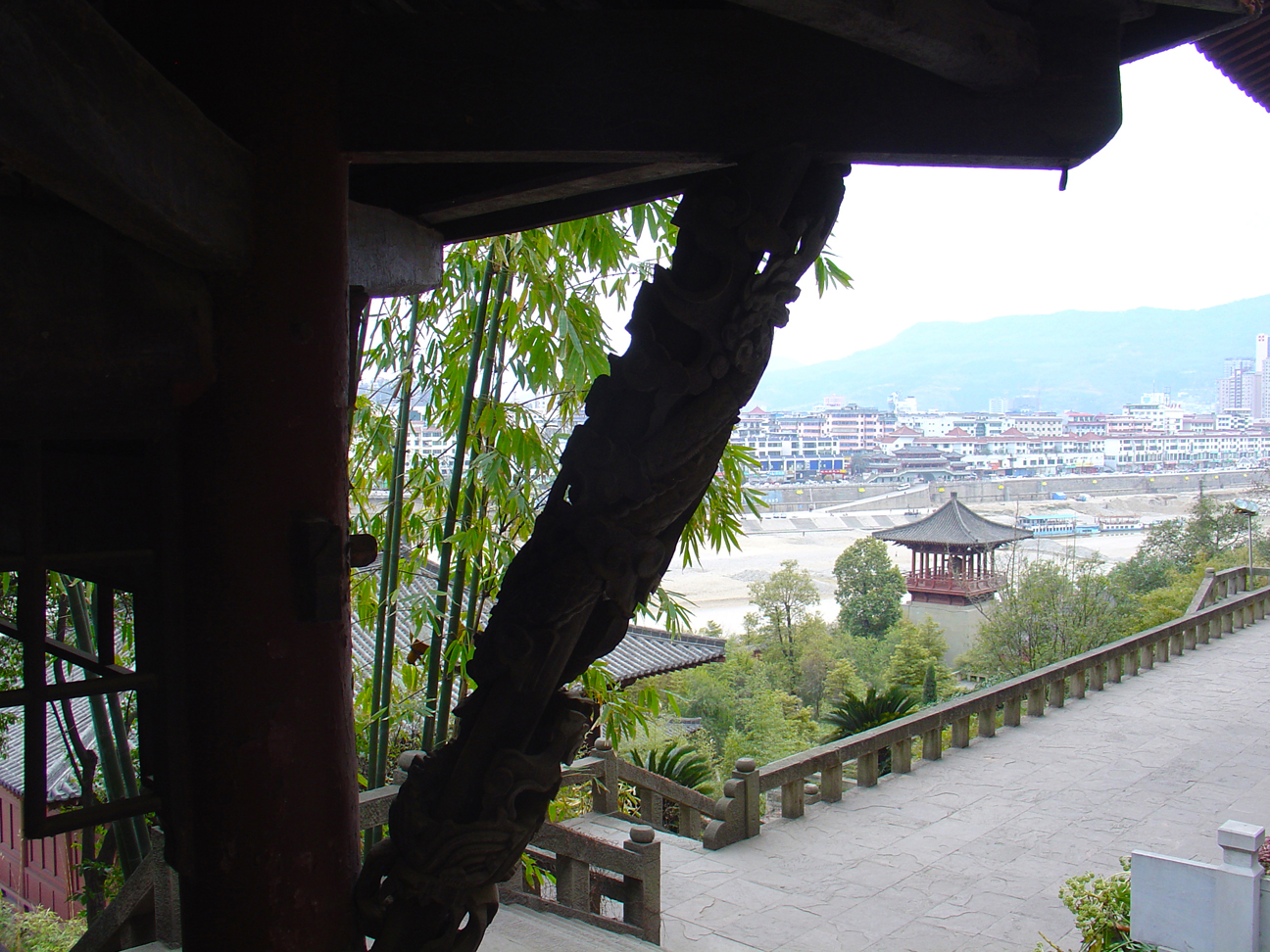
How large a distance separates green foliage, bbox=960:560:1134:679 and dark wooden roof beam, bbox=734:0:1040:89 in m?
16.4

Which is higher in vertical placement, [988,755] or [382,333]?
[382,333]

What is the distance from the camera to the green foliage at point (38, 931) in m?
5.92

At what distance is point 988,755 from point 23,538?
7.59m

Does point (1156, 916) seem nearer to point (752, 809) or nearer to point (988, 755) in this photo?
point (752, 809)

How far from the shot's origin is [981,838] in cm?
576

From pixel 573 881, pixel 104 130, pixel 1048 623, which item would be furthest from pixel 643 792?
pixel 1048 623

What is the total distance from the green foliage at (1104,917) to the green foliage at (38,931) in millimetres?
5766

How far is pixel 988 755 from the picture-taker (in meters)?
7.47

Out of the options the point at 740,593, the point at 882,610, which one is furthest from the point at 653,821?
the point at 740,593

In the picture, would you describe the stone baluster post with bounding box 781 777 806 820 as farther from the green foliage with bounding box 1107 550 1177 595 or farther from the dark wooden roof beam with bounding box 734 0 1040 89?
the green foliage with bounding box 1107 550 1177 595

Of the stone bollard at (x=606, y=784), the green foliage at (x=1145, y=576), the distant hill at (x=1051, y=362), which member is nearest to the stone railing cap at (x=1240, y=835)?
the stone bollard at (x=606, y=784)

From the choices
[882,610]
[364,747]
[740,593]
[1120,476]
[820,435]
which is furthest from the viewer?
[820,435]

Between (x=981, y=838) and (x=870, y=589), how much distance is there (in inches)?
761

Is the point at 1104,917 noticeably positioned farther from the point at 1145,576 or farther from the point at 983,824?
the point at 1145,576
